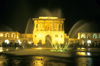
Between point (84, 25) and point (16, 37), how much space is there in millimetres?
34041

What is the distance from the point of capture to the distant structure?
45938 mm

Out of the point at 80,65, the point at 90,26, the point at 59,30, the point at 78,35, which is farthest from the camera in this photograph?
the point at 90,26

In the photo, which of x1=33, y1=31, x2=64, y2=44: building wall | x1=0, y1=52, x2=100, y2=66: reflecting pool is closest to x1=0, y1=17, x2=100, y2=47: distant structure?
x1=33, y1=31, x2=64, y2=44: building wall

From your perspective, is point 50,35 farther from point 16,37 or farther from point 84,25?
point 84,25

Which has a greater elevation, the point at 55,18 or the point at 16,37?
the point at 55,18

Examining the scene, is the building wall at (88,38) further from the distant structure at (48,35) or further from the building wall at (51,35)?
the building wall at (51,35)

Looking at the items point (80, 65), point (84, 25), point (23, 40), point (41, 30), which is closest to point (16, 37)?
point (23, 40)

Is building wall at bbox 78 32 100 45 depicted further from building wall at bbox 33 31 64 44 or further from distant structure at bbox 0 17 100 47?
building wall at bbox 33 31 64 44

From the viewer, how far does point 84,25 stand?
68438 millimetres

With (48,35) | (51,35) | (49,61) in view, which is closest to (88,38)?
(51,35)

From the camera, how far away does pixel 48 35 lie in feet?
152

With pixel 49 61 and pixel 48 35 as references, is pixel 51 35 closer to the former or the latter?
pixel 48 35

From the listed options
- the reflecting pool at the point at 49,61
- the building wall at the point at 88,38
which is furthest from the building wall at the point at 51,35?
the reflecting pool at the point at 49,61

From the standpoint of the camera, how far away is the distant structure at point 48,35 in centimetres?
4594
